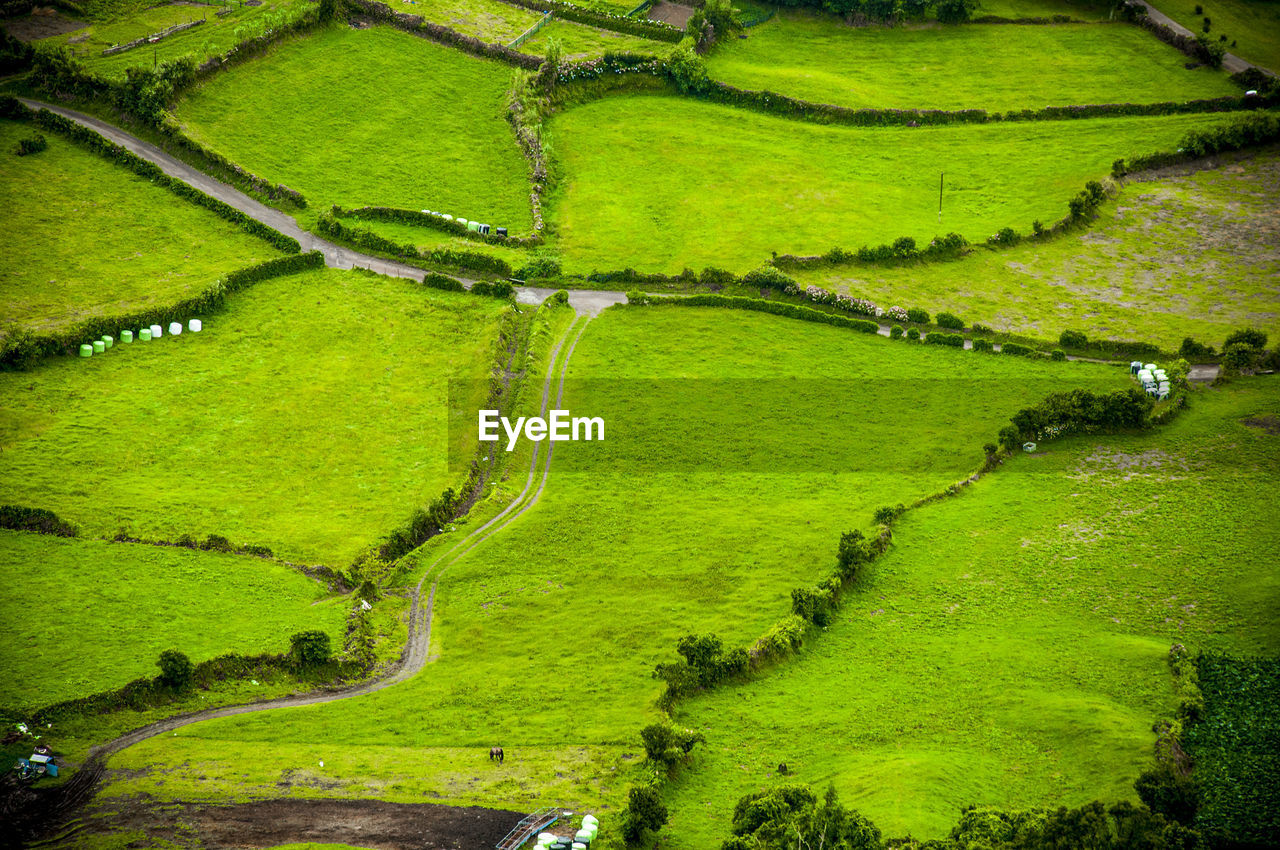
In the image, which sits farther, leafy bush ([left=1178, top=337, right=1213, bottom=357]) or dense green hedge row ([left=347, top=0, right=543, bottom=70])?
dense green hedge row ([left=347, top=0, right=543, bottom=70])

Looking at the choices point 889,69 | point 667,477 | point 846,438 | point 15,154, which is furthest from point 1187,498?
point 15,154

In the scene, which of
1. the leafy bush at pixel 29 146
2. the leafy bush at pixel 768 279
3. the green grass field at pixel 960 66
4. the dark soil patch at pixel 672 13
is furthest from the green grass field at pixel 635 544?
the leafy bush at pixel 29 146

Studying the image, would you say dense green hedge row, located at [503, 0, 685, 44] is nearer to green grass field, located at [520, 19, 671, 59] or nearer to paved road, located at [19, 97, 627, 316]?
green grass field, located at [520, 19, 671, 59]

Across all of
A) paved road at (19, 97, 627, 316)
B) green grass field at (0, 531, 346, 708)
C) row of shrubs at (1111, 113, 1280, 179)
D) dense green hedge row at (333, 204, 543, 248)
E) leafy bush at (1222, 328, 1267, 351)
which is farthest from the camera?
row of shrubs at (1111, 113, 1280, 179)

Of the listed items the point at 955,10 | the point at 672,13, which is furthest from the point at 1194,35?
the point at 672,13

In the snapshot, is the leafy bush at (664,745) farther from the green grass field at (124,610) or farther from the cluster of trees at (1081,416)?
the cluster of trees at (1081,416)

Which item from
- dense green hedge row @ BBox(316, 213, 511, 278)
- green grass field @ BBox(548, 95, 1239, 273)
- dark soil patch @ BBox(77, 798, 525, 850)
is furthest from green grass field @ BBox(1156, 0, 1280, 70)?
dark soil patch @ BBox(77, 798, 525, 850)

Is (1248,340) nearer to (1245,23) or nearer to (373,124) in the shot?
→ (1245,23)

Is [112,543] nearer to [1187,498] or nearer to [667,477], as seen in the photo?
[667,477]
